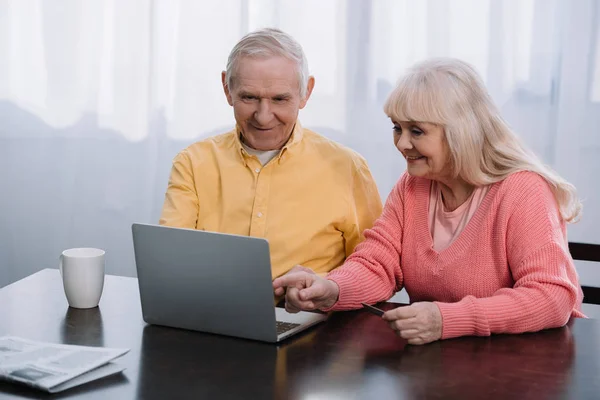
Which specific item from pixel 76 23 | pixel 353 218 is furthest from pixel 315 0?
pixel 353 218

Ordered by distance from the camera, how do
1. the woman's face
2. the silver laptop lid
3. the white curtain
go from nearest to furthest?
1. the silver laptop lid
2. the woman's face
3. the white curtain

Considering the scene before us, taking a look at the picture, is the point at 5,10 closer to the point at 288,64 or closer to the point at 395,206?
the point at 288,64

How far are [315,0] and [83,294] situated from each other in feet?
5.37

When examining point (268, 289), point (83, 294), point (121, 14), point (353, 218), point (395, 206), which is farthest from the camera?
point (121, 14)

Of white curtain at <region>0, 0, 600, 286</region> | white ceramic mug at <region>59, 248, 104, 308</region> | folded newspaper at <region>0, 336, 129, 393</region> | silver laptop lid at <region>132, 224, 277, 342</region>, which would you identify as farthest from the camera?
white curtain at <region>0, 0, 600, 286</region>

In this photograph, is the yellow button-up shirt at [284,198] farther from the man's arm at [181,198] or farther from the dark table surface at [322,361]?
the dark table surface at [322,361]

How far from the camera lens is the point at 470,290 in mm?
1795

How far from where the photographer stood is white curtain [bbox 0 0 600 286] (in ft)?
9.16

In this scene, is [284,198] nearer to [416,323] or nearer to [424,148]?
[424,148]

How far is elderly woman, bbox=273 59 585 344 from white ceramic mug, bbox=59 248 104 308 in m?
0.38

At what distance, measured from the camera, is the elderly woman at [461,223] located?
64.9 inches

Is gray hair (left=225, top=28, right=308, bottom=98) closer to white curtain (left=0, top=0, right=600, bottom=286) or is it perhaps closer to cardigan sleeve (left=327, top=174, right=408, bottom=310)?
cardigan sleeve (left=327, top=174, right=408, bottom=310)

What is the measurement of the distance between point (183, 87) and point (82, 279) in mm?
1599

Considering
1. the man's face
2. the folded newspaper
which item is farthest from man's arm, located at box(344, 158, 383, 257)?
the folded newspaper
